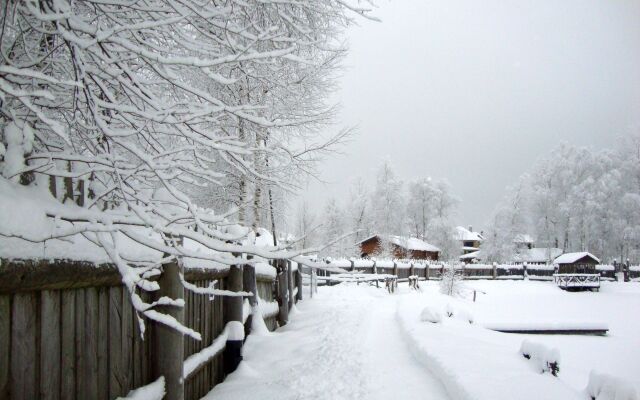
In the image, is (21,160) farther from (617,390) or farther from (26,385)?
(617,390)

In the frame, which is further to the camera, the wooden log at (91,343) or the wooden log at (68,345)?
the wooden log at (91,343)

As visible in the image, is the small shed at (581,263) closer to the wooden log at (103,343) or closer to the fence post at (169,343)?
the fence post at (169,343)

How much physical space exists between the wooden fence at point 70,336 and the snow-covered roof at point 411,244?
44.4 metres

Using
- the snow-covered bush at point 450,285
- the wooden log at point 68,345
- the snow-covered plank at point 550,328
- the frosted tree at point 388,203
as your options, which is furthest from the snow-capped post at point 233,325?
the frosted tree at point 388,203

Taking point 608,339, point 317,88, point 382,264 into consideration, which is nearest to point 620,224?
point 382,264

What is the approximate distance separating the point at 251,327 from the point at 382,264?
2390 cm

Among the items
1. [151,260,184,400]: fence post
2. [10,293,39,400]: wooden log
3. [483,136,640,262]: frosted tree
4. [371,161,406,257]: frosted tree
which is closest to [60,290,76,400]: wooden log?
[10,293,39,400]: wooden log

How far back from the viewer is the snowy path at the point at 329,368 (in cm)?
454

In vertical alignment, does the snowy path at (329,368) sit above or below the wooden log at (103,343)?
below

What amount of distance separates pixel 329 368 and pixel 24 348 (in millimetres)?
4123

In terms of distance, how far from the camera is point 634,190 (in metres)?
42.8

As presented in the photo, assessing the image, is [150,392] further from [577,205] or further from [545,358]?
[577,205]

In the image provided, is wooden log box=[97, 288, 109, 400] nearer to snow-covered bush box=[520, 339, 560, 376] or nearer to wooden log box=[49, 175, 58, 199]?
wooden log box=[49, 175, 58, 199]

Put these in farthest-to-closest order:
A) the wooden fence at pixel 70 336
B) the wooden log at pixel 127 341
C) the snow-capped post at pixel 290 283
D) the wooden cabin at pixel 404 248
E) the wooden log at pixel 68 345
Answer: the wooden cabin at pixel 404 248 < the snow-capped post at pixel 290 283 < the wooden log at pixel 127 341 < the wooden log at pixel 68 345 < the wooden fence at pixel 70 336
